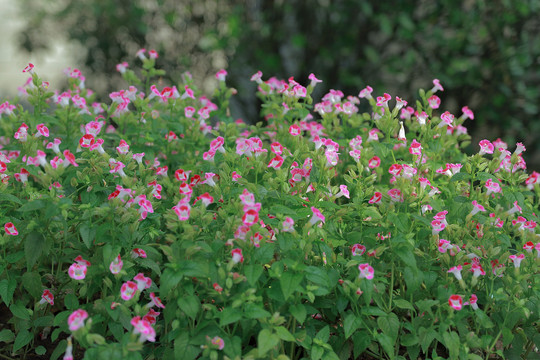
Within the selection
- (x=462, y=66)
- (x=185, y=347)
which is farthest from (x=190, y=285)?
(x=462, y=66)

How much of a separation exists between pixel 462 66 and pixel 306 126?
3.03 m

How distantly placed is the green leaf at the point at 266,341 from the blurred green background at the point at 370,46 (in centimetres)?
388

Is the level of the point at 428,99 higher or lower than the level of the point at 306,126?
higher

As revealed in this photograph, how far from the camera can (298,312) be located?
1888 millimetres

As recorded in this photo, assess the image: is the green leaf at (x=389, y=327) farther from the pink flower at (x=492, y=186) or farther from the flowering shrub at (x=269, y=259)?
the pink flower at (x=492, y=186)

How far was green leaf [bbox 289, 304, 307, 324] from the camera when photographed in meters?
1.87

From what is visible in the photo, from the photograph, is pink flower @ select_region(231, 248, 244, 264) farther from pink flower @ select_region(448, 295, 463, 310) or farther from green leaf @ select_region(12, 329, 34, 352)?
green leaf @ select_region(12, 329, 34, 352)

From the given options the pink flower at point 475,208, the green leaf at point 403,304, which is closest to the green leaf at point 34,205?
the green leaf at point 403,304

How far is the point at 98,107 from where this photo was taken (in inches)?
126

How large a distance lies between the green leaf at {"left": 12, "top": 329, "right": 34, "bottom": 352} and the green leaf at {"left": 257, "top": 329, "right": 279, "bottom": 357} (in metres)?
0.96

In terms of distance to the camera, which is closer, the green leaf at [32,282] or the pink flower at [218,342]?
the pink flower at [218,342]

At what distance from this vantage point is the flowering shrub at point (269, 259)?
1.87 meters

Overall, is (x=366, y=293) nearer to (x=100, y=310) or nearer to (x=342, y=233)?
(x=342, y=233)

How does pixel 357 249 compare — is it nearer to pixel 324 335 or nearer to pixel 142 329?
pixel 324 335
